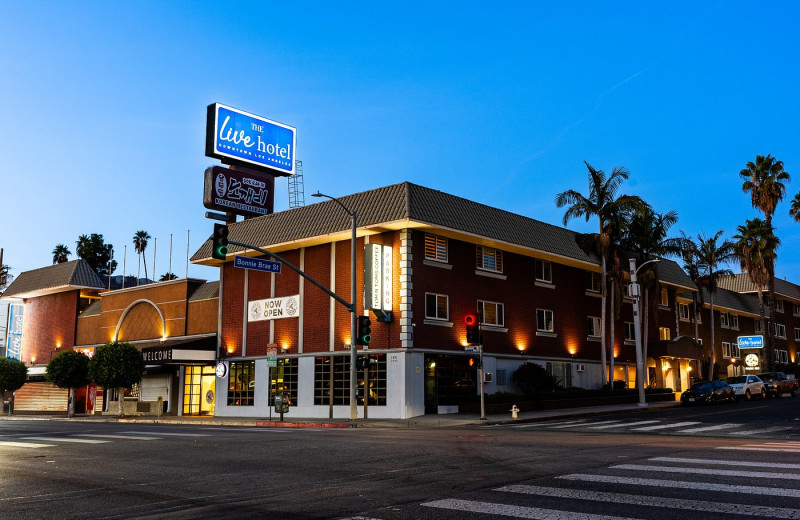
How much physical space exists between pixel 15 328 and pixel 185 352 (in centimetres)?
2869

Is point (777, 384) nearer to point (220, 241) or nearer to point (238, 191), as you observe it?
point (238, 191)

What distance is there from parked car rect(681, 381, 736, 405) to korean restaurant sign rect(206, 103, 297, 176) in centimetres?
2872

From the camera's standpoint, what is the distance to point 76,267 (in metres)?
57.2

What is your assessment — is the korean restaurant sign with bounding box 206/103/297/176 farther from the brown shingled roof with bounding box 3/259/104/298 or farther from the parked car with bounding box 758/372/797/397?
the parked car with bounding box 758/372/797/397

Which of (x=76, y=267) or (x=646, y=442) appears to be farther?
(x=76, y=267)

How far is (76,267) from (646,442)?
5100cm

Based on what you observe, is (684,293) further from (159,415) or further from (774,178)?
(159,415)

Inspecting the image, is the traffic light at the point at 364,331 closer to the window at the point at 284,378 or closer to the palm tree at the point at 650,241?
the window at the point at 284,378

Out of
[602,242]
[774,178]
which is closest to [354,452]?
[602,242]

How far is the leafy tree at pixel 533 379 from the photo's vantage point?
3934 centimetres

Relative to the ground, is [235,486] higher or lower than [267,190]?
lower

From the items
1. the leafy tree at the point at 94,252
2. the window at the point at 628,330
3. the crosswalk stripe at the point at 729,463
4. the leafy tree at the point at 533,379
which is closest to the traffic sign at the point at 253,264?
the leafy tree at the point at 533,379

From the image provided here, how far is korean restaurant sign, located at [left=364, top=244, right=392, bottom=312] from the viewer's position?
34500mm

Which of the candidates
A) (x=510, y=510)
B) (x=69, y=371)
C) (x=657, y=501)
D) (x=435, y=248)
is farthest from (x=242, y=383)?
(x=657, y=501)
